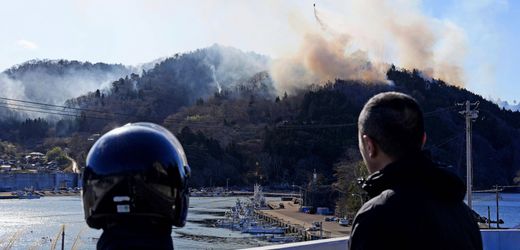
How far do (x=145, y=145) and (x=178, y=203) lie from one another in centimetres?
22

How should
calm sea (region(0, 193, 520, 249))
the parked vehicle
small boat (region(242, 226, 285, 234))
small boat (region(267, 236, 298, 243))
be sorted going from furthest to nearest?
small boat (region(242, 226, 285, 234))
small boat (region(267, 236, 298, 243))
the parked vehicle
calm sea (region(0, 193, 520, 249))

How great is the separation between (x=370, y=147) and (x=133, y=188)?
82 cm

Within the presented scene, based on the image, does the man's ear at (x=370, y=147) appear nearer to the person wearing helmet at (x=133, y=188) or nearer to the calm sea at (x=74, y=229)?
the person wearing helmet at (x=133, y=188)

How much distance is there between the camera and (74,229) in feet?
241

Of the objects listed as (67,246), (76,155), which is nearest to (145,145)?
(67,246)

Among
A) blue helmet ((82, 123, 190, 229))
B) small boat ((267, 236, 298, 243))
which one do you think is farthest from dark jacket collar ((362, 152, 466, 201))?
small boat ((267, 236, 298, 243))

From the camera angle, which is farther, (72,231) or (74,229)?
(74,229)

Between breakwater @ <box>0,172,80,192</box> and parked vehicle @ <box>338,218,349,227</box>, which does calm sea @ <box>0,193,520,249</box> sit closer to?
parked vehicle @ <box>338,218,349,227</box>

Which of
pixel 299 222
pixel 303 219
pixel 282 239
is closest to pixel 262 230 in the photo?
pixel 299 222

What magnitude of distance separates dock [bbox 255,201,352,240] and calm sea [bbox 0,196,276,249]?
5013 mm

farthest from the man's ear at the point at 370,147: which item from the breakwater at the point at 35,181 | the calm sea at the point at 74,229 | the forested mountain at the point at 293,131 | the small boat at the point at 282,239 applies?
the breakwater at the point at 35,181

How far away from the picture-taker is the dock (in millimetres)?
62938

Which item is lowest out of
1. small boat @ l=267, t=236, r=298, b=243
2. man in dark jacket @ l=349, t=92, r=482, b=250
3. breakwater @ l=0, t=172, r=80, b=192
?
small boat @ l=267, t=236, r=298, b=243

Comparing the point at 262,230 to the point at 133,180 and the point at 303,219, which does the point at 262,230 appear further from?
the point at 133,180
